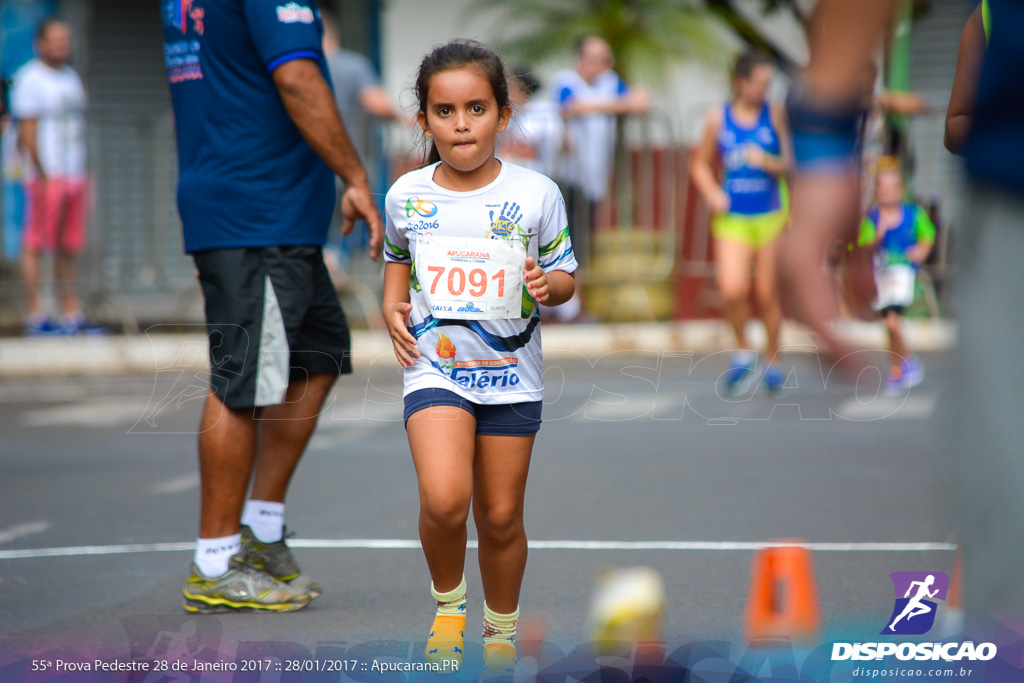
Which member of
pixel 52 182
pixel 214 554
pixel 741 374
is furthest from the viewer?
pixel 52 182

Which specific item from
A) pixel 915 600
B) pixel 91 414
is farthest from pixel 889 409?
pixel 91 414

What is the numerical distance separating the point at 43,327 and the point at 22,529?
5422mm

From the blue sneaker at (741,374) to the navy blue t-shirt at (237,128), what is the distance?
16.5 ft

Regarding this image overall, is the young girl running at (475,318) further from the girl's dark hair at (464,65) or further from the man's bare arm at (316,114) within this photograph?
the man's bare arm at (316,114)

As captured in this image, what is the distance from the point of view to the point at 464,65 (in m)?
3.29

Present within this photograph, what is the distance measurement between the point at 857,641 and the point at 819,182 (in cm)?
225

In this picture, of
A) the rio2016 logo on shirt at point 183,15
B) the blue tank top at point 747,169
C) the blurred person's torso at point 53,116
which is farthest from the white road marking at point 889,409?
the blurred person's torso at point 53,116

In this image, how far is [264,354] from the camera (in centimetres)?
405

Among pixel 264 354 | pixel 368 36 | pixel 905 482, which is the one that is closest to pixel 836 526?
pixel 905 482

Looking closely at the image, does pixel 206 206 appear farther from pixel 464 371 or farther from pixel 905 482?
pixel 905 482

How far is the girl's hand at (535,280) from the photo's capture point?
3.14m

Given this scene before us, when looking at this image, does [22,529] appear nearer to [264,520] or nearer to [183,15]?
[264,520]

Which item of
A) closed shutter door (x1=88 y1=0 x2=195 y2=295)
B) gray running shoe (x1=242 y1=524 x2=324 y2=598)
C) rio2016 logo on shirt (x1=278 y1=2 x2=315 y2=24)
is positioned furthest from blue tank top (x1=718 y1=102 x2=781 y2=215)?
gray running shoe (x1=242 y1=524 x2=324 y2=598)

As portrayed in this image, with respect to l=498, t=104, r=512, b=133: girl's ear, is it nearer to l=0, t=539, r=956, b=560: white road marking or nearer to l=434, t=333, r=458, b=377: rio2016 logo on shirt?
l=434, t=333, r=458, b=377: rio2016 logo on shirt
